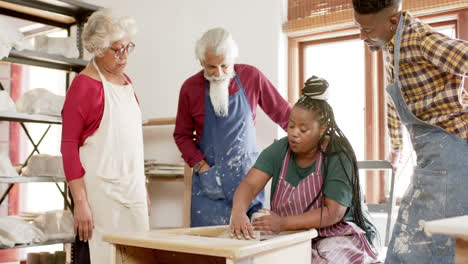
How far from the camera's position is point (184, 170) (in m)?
2.94

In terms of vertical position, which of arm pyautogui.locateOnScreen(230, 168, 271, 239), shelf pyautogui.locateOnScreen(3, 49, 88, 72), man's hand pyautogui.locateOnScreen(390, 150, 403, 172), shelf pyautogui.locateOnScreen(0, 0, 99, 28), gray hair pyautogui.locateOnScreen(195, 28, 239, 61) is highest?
shelf pyautogui.locateOnScreen(0, 0, 99, 28)

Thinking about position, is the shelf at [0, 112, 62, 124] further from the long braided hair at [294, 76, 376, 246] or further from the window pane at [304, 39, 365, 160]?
the long braided hair at [294, 76, 376, 246]

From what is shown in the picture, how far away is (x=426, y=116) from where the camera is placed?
4.66ft

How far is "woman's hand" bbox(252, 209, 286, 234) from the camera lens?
5.04 ft

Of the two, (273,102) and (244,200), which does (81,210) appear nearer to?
(244,200)

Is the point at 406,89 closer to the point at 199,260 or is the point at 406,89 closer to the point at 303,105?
the point at 303,105

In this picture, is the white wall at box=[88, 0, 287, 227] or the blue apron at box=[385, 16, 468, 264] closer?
the blue apron at box=[385, 16, 468, 264]

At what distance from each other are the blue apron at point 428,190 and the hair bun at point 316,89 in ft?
1.10

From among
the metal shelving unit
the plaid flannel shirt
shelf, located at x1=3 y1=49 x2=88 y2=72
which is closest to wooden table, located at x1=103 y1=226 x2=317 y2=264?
the plaid flannel shirt

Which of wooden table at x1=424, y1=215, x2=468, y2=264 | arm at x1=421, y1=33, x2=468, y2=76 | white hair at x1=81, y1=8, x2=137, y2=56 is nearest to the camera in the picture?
wooden table at x1=424, y1=215, x2=468, y2=264

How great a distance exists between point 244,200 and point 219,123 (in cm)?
73

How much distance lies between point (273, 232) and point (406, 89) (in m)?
0.58

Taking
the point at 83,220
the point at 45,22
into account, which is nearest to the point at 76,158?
the point at 83,220

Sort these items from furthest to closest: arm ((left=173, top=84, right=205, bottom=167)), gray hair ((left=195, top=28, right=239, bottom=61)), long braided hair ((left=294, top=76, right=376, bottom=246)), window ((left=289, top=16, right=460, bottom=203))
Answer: window ((left=289, top=16, right=460, bottom=203)) → arm ((left=173, top=84, right=205, bottom=167)) → gray hair ((left=195, top=28, right=239, bottom=61)) → long braided hair ((left=294, top=76, right=376, bottom=246))
